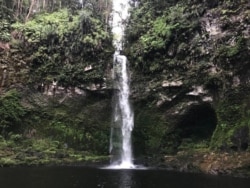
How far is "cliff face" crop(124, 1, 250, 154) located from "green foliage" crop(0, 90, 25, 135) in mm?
11570

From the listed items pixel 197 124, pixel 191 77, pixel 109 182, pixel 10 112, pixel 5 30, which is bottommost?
pixel 109 182

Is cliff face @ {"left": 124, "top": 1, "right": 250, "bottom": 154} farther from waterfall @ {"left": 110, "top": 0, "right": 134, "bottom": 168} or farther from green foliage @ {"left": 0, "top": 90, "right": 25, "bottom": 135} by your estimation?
green foliage @ {"left": 0, "top": 90, "right": 25, "bottom": 135}

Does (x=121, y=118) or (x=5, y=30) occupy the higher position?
(x=5, y=30)

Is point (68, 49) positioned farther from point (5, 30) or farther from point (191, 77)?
point (191, 77)

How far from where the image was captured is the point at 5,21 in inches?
1543

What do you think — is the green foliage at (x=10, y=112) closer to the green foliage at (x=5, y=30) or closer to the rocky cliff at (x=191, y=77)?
the green foliage at (x=5, y=30)

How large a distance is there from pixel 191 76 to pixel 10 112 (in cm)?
1774

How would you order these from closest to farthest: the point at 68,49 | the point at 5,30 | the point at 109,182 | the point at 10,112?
the point at 109,182 < the point at 10,112 < the point at 68,49 < the point at 5,30

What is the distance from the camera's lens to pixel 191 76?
108 feet

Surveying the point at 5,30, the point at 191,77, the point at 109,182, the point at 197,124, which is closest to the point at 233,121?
the point at 191,77

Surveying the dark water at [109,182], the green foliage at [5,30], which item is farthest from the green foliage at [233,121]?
the green foliage at [5,30]

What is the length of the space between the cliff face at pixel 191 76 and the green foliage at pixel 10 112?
455 inches

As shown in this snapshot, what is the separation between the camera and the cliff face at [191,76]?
97.1ft

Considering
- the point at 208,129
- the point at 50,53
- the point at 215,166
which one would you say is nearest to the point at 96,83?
the point at 50,53
